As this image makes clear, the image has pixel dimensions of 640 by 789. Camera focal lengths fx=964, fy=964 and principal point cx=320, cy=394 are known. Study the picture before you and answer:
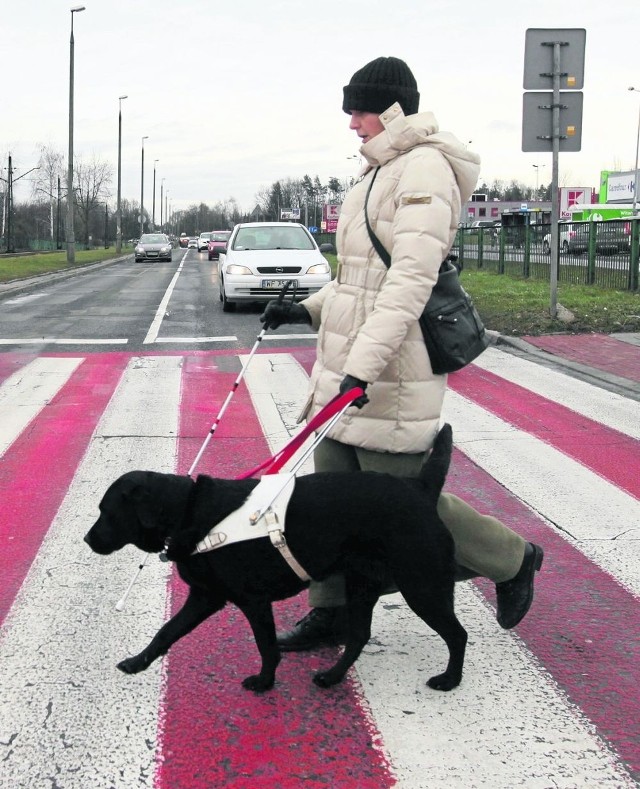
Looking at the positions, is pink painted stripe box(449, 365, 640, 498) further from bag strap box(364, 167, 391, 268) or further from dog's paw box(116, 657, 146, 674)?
dog's paw box(116, 657, 146, 674)

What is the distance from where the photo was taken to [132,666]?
3.27 metres

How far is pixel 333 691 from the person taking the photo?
3246mm

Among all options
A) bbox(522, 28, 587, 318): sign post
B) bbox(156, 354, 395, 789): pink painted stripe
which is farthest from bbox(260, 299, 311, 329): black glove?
bbox(522, 28, 587, 318): sign post

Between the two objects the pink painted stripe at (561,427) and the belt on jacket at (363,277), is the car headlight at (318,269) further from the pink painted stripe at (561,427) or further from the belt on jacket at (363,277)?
the belt on jacket at (363,277)

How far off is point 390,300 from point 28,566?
7.62 feet

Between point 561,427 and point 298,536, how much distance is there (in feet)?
16.0

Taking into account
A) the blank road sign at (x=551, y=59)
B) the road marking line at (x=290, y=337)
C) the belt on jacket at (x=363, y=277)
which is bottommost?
the road marking line at (x=290, y=337)

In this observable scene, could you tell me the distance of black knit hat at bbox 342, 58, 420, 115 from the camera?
3.24 m

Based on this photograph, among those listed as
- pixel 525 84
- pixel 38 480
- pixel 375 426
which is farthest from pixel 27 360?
pixel 375 426

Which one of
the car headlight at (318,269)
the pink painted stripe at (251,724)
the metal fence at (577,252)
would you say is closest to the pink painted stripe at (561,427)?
the pink painted stripe at (251,724)

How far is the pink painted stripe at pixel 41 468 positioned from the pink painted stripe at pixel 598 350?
5033 mm

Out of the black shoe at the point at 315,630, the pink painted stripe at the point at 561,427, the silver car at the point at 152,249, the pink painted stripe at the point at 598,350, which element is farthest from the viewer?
the silver car at the point at 152,249

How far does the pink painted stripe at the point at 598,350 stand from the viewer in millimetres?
10039

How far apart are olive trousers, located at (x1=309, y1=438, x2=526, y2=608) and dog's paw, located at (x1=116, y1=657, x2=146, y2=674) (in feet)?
2.15
